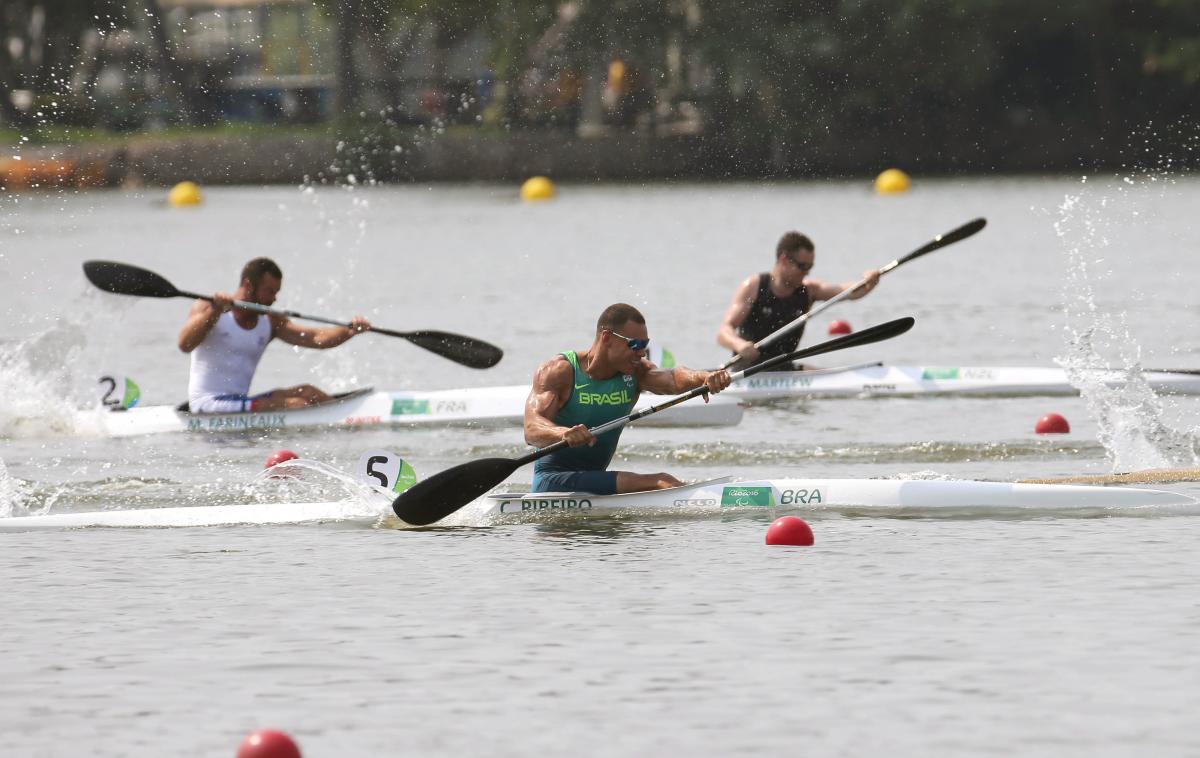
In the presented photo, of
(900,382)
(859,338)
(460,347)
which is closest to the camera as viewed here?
(859,338)

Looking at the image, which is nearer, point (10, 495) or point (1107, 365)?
point (10, 495)

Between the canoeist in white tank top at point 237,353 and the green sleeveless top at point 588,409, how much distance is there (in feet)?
15.3

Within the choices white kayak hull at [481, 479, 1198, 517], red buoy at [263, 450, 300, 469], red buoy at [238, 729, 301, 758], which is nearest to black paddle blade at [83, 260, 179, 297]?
red buoy at [263, 450, 300, 469]

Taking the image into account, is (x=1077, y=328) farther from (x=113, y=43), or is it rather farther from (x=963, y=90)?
(x=113, y=43)

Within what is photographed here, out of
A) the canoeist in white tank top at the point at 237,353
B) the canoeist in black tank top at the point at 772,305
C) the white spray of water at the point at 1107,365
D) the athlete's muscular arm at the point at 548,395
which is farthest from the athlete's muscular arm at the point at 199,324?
the white spray of water at the point at 1107,365

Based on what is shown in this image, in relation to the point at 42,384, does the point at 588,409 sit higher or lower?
lower

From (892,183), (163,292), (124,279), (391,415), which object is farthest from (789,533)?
(892,183)

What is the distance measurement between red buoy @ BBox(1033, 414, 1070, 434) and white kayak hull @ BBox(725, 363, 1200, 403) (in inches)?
51.2

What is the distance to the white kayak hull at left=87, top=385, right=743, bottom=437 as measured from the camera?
691 inches

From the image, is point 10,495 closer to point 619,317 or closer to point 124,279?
point 124,279

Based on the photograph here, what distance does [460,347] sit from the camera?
1831 centimetres

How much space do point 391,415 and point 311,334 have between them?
1014mm

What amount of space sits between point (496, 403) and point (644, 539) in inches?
235

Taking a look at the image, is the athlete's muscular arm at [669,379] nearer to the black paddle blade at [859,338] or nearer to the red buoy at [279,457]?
the black paddle blade at [859,338]
